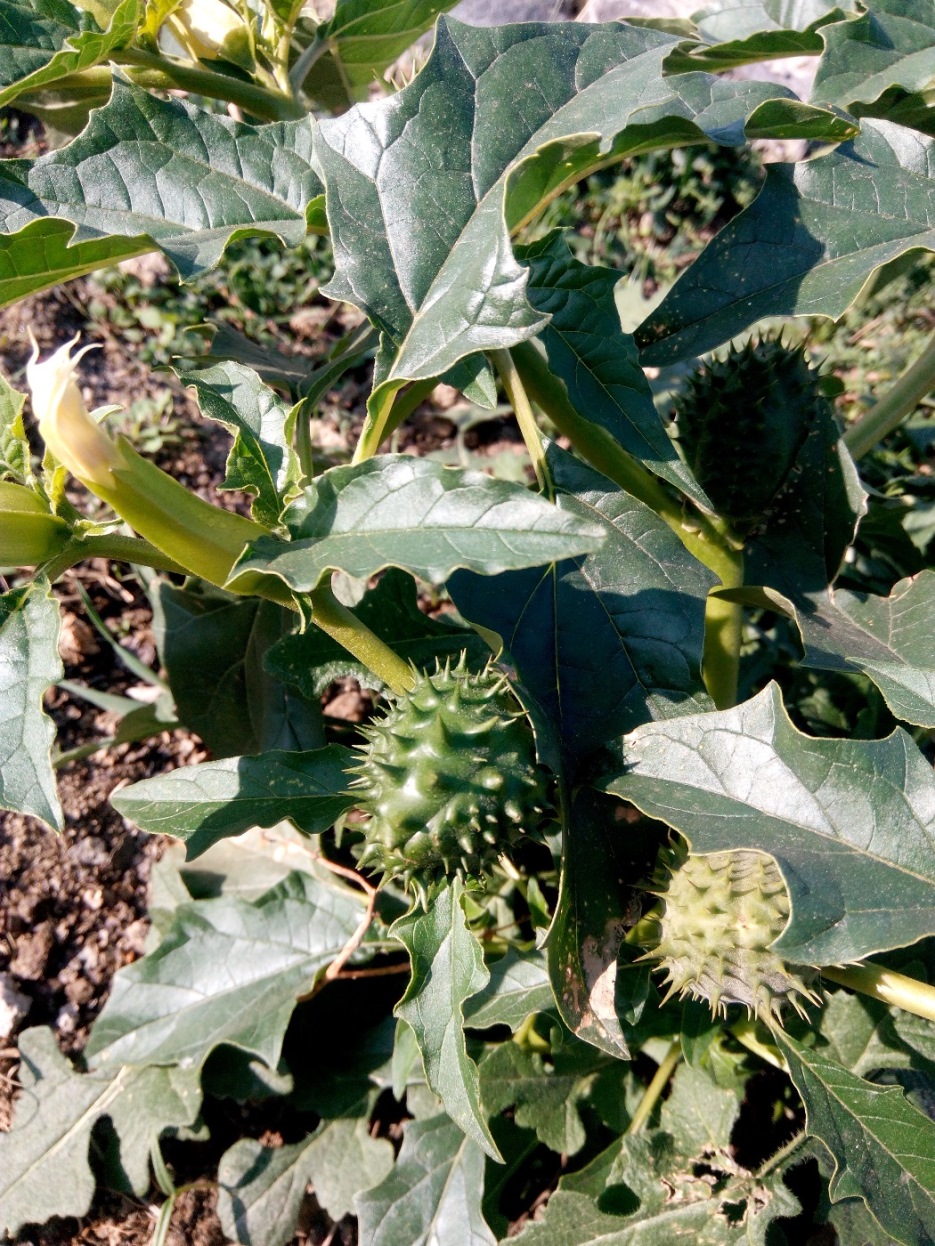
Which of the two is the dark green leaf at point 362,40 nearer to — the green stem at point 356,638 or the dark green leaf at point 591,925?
the green stem at point 356,638

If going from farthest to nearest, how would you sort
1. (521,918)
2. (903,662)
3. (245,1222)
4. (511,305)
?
(521,918), (245,1222), (903,662), (511,305)

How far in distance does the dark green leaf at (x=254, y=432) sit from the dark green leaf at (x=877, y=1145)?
105cm

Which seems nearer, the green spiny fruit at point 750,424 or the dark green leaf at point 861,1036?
the green spiny fruit at point 750,424

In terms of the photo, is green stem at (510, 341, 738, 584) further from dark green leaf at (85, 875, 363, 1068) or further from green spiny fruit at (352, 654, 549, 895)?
dark green leaf at (85, 875, 363, 1068)

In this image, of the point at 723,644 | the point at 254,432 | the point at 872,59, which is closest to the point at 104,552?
the point at 254,432

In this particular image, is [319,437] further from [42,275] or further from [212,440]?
[42,275]

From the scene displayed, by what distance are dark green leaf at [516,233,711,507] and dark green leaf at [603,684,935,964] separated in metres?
0.32

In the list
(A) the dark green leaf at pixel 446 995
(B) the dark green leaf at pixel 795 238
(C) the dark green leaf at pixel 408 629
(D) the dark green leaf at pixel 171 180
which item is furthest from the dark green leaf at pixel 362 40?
(A) the dark green leaf at pixel 446 995

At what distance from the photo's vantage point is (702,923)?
125 cm

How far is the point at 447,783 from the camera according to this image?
1.14 metres

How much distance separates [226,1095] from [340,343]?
1460 millimetres

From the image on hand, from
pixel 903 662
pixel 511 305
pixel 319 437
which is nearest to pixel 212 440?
pixel 319 437

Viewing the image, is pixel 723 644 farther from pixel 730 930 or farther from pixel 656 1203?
pixel 656 1203

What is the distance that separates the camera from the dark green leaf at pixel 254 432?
115cm
